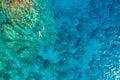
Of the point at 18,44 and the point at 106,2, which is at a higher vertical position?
the point at 106,2

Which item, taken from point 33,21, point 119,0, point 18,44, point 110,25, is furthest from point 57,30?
point 119,0

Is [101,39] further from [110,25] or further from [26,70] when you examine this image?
[26,70]

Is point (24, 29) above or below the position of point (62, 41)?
above

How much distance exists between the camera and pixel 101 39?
4.56m

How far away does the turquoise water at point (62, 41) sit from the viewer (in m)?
3.99

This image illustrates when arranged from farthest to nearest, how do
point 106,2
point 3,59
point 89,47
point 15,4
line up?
point 106,2 → point 89,47 → point 15,4 → point 3,59

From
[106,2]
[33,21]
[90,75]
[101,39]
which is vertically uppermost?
[106,2]

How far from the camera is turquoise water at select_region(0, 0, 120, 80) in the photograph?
157 inches

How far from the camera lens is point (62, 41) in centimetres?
432

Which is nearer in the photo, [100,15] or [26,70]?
[26,70]

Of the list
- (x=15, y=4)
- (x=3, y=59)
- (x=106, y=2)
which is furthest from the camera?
(x=106, y=2)

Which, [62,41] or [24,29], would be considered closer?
[24,29]

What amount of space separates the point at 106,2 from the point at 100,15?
0.31 meters

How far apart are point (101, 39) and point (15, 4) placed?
1.77m
